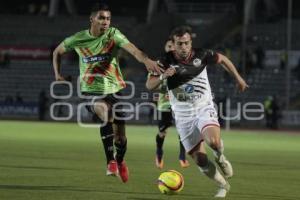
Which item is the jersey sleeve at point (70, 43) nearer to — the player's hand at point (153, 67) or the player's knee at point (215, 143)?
the player's hand at point (153, 67)

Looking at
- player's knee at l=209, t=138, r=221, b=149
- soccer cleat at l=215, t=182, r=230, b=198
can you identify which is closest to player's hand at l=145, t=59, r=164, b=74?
player's knee at l=209, t=138, r=221, b=149

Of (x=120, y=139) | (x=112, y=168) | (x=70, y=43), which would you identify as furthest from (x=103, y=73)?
(x=112, y=168)

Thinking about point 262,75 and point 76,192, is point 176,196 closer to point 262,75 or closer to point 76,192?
point 76,192

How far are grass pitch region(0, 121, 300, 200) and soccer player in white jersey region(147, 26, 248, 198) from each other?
1.48 ft

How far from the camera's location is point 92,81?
11.9m

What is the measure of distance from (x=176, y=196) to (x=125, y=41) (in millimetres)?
2594

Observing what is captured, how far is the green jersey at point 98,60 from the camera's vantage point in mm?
11789

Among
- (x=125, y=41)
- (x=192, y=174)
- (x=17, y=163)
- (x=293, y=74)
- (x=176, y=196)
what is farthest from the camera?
(x=293, y=74)

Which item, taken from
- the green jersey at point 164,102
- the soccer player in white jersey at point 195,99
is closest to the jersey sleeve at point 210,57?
the soccer player in white jersey at point 195,99

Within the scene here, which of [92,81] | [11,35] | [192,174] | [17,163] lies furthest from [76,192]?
[11,35]

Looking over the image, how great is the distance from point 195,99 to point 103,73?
2.03 metres

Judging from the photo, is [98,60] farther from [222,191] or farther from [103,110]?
[222,191]

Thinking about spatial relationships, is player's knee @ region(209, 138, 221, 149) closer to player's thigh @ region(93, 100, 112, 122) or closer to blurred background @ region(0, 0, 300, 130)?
player's thigh @ region(93, 100, 112, 122)

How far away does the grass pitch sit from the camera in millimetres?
10312
